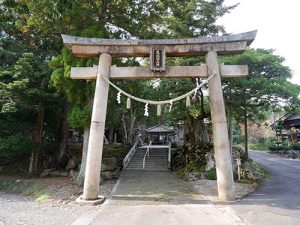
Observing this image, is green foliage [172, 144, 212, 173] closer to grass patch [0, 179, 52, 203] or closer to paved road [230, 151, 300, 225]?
paved road [230, 151, 300, 225]

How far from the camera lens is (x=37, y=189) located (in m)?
15.8

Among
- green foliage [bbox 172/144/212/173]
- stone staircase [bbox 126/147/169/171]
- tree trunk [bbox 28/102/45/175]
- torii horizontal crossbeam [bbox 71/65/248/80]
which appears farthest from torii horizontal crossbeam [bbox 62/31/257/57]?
stone staircase [bbox 126/147/169/171]

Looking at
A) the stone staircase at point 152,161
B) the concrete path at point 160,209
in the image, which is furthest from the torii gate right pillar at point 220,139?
the stone staircase at point 152,161

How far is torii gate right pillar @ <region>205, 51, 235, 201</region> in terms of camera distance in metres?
9.65

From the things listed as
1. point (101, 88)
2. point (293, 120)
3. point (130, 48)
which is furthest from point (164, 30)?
point (293, 120)

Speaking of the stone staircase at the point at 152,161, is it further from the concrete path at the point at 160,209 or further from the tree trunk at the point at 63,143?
the concrete path at the point at 160,209

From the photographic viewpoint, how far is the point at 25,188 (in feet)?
56.7

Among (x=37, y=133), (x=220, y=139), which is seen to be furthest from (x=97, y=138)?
(x=37, y=133)

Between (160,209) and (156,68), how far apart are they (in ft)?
16.0

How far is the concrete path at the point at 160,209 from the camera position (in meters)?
7.46

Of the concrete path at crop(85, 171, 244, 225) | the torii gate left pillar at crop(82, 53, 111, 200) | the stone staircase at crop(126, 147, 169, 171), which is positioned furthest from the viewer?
the stone staircase at crop(126, 147, 169, 171)

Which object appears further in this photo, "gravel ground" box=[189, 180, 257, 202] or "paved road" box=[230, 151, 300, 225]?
"gravel ground" box=[189, 180, 257, 202]

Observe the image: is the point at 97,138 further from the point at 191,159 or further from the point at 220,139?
the point at 191,159

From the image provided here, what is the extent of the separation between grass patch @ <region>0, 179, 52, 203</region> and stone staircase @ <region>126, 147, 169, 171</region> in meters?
6.62
